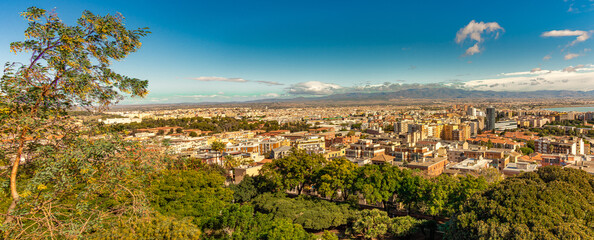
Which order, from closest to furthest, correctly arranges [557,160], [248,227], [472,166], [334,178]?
[248,227] < [334,178] < [472,166] < [557,160]

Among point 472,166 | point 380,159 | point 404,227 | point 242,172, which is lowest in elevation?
point 380,159

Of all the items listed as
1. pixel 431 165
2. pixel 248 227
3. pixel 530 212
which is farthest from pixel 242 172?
pixel 530 212

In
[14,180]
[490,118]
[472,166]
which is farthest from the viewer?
[490,118]

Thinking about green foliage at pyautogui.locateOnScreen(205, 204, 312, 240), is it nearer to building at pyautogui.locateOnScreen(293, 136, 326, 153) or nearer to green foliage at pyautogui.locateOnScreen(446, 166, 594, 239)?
green foliage at pyautogui.locateOnScreen(446, 166, 594, 239)

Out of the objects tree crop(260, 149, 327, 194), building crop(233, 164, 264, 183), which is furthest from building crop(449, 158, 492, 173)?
building crop(233, 164, 264, 183)

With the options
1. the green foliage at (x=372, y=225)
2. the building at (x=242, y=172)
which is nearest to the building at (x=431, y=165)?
the green foliage at (x=372, y=225)

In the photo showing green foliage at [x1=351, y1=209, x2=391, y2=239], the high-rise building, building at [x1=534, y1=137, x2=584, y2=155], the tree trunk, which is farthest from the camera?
the high-rise building

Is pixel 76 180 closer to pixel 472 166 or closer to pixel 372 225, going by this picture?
pixel 372 225
